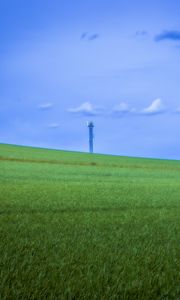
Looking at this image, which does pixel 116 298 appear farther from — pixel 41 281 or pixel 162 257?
pixel 162 257

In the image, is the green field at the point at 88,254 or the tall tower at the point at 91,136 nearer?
the green field at the point at 88,254

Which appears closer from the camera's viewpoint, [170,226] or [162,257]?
[162,257]

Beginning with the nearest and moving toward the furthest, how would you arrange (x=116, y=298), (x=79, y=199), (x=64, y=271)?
(x=116, y=298) → (x=64, y=271) → (x=79, y=199)

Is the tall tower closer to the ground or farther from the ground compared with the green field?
farther from the ground

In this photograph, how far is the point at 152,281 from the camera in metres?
4.83

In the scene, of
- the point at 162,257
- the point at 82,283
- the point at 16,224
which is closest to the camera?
the point at 82,283

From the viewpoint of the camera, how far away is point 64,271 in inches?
195

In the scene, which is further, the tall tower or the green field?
the tall tower

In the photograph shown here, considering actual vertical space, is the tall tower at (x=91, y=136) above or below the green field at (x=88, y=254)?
above

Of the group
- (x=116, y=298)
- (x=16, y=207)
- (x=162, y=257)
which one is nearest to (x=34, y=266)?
(x=116, y=298)

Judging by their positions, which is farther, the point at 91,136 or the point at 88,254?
the point at 91,136

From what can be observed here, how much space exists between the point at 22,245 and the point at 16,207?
4581 mm

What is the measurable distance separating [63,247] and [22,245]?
521 millimetres

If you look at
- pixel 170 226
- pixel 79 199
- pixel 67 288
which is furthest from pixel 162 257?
pixel 79 199
